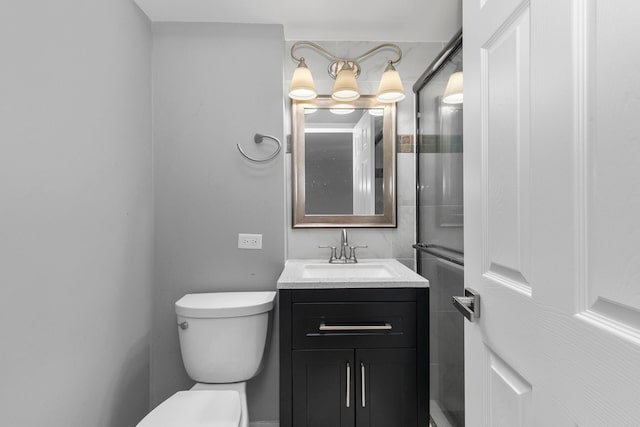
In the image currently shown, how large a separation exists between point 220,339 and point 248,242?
0.53 meters

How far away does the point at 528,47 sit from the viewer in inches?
Result: 23.1

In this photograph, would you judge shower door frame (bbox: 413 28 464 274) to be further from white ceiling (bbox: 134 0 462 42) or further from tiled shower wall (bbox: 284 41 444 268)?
white ceiling (bbox: 134 0 462 42)

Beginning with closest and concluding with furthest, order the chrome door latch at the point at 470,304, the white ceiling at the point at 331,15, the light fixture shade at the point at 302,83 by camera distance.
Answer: the chrome door latch at the point at 470,304
the white ceiling at the point at 331,15
the light fixture shade at the point at 302,83

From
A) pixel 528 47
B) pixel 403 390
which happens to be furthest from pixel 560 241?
pixel 403 390

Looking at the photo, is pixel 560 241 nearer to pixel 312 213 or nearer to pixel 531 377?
pixel 531 377

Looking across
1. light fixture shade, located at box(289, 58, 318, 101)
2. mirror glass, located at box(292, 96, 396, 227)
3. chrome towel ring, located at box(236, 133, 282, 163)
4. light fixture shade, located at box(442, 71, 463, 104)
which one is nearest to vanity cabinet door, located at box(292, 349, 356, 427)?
mirror glass, located at box(292, 96, 396, 227)

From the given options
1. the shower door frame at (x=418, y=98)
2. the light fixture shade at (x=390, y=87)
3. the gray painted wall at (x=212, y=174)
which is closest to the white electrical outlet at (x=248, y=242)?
the gray painted wall at (x=212, y=174)

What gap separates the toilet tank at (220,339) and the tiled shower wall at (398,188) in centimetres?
51

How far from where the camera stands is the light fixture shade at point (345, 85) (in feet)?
6.07

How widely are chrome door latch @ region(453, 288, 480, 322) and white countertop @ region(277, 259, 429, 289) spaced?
2.22 ft

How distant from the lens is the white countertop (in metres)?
1.53

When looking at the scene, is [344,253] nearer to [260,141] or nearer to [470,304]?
[260,141]

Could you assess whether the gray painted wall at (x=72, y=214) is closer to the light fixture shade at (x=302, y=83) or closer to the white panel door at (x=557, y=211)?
the light fixture shade at (x=302, y=83)

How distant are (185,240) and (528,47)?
1.76m
